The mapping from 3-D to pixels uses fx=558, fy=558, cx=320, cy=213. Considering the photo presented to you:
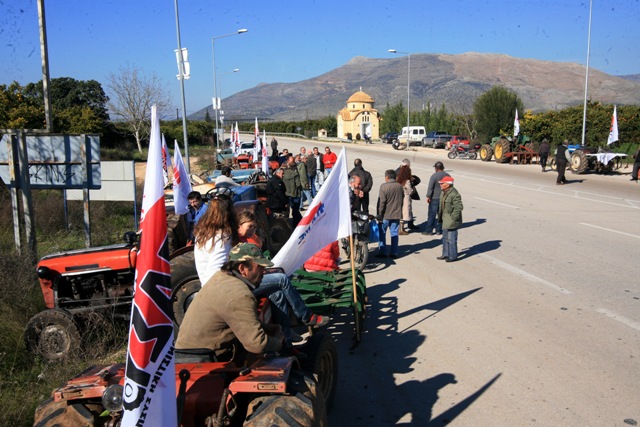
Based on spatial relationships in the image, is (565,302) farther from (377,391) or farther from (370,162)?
(370,162)

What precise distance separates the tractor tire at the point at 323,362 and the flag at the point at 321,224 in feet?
3.56

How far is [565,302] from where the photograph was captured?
7977mm

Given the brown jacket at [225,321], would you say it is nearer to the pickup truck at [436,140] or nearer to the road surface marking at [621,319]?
the road surface marking at [621,319]

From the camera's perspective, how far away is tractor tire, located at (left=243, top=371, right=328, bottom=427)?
3.33 meters

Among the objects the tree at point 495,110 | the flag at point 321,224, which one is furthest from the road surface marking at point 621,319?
the tree at point 495,110

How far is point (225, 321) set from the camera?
386 centimetres

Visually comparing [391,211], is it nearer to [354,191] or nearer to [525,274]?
[354,191]

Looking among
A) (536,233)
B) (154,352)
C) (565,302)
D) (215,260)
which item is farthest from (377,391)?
(536,233)

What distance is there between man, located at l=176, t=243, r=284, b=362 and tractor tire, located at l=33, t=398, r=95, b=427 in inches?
27.2

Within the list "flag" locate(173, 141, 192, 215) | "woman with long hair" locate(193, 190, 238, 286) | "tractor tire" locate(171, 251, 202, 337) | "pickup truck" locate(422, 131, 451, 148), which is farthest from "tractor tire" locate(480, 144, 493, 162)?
"woman with long hair" locate(193, 190, 238, 286)

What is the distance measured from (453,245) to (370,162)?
27912 millimetres

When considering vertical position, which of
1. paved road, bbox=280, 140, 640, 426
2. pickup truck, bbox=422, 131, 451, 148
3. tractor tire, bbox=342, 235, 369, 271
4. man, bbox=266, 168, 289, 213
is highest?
pickup truck, bbox=422, 131, 451, 148

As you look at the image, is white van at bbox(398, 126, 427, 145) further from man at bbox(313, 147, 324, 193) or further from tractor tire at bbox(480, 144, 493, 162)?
man at bbox(313, 147, 324, 193)

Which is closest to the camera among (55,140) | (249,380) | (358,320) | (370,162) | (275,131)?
(249,380)
